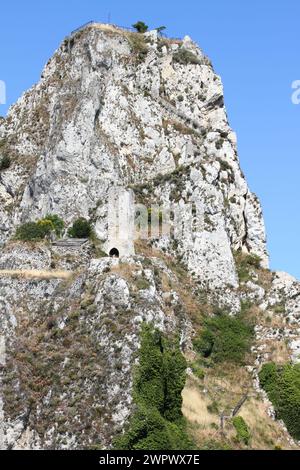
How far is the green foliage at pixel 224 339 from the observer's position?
83125 millimetres

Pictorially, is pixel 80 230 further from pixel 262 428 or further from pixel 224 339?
pixel 262 428

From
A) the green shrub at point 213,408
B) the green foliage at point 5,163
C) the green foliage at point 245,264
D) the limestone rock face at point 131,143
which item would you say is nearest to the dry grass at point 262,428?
the green shrub at point 213,408

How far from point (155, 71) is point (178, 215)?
18633 mm

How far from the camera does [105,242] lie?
8762 cm

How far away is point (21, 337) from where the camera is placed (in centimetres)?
7612

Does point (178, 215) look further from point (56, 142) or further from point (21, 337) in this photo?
point (21, 337)

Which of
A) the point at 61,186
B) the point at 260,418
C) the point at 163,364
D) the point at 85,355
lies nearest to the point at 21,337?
the point at 85,355

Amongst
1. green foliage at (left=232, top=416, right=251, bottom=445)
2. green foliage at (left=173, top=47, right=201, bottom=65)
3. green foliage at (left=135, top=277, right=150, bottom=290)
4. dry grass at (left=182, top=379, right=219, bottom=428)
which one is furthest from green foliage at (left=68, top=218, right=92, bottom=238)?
green foliage at (left=173, top=47, right=201, bottom=65)

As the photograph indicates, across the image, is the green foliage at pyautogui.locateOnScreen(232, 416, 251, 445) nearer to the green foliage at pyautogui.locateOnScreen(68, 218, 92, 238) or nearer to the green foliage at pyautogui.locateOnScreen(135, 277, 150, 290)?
the green foliage at pyautogui.locateOnScreen(135, 277, 150, 290)

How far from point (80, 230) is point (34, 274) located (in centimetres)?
964

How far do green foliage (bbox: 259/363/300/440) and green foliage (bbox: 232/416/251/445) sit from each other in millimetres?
4807

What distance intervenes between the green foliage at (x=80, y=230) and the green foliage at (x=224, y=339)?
1294cm

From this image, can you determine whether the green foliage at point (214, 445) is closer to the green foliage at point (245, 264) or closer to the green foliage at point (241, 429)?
the green foliage at point (241, 429)

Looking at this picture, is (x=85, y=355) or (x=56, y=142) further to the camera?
(x=56, y=142)
